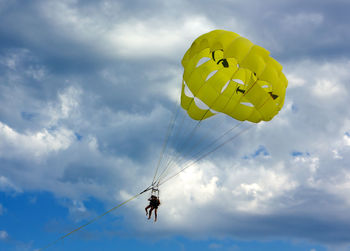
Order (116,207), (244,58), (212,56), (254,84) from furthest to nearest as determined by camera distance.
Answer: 1. (212,56)
2. (254,84)
3. (244,58)
4. (116,207)

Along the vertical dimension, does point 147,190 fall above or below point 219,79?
below

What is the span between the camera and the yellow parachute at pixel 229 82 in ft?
75.7

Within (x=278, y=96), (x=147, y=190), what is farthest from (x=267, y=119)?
(x=147, y=190)

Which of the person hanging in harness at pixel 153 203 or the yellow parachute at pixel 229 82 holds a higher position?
the yellow parachute at pixel 229 82

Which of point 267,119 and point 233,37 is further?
point 267,119

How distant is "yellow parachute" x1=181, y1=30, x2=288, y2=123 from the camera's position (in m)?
23.1

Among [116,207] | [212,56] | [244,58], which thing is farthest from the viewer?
[212,56]

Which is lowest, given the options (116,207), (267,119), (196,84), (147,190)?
(116,207)

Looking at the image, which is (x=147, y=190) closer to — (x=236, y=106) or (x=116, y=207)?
(x=116, y=207)

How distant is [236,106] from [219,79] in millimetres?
1869

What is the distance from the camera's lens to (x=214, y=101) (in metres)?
25.9

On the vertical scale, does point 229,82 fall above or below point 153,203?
above

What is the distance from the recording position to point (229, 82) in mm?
26172

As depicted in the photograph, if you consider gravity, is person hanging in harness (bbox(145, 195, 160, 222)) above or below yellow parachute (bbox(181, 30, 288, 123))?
below
